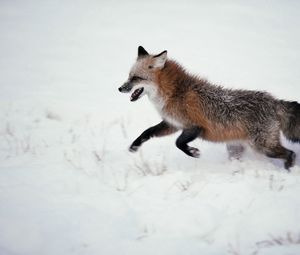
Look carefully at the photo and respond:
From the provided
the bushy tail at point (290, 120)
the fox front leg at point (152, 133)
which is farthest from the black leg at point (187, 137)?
the bushy tail at point (290, 120)

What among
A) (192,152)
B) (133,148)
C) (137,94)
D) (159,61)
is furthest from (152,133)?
(159,61)

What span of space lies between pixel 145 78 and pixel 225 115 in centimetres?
156

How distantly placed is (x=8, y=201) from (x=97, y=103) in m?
6.32

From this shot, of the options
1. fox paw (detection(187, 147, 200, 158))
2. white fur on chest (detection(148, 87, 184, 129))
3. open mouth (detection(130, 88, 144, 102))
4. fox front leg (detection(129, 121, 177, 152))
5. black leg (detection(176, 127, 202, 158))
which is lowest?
fox paw (detection(187, 147, 200, 158))

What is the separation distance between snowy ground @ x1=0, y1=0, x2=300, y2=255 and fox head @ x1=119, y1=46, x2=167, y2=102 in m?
1.13

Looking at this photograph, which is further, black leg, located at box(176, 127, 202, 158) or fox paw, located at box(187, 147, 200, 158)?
fox paw, located at box(187, 147, 200, 158)

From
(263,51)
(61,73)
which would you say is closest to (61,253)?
(61,73)

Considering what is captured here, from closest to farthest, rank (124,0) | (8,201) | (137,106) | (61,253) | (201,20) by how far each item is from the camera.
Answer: (61,253) < (8,201) < (137,106) < (201,20) < (124,0)

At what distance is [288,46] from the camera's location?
597 inches

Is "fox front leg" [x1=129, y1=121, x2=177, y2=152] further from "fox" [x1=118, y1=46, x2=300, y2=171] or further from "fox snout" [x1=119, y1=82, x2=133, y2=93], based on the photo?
"fox snout" [x1=119, y1=82, x2=133, y2=93]

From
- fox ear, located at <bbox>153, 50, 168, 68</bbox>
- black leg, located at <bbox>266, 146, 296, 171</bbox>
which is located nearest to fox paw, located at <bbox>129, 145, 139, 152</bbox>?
fox ear, located at <bbox>153, 50, 168, 68</bbox>

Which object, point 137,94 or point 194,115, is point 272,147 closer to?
point 194,115

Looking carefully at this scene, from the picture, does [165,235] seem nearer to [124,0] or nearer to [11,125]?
[11,125]

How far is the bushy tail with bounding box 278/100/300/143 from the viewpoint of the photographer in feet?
20.7
